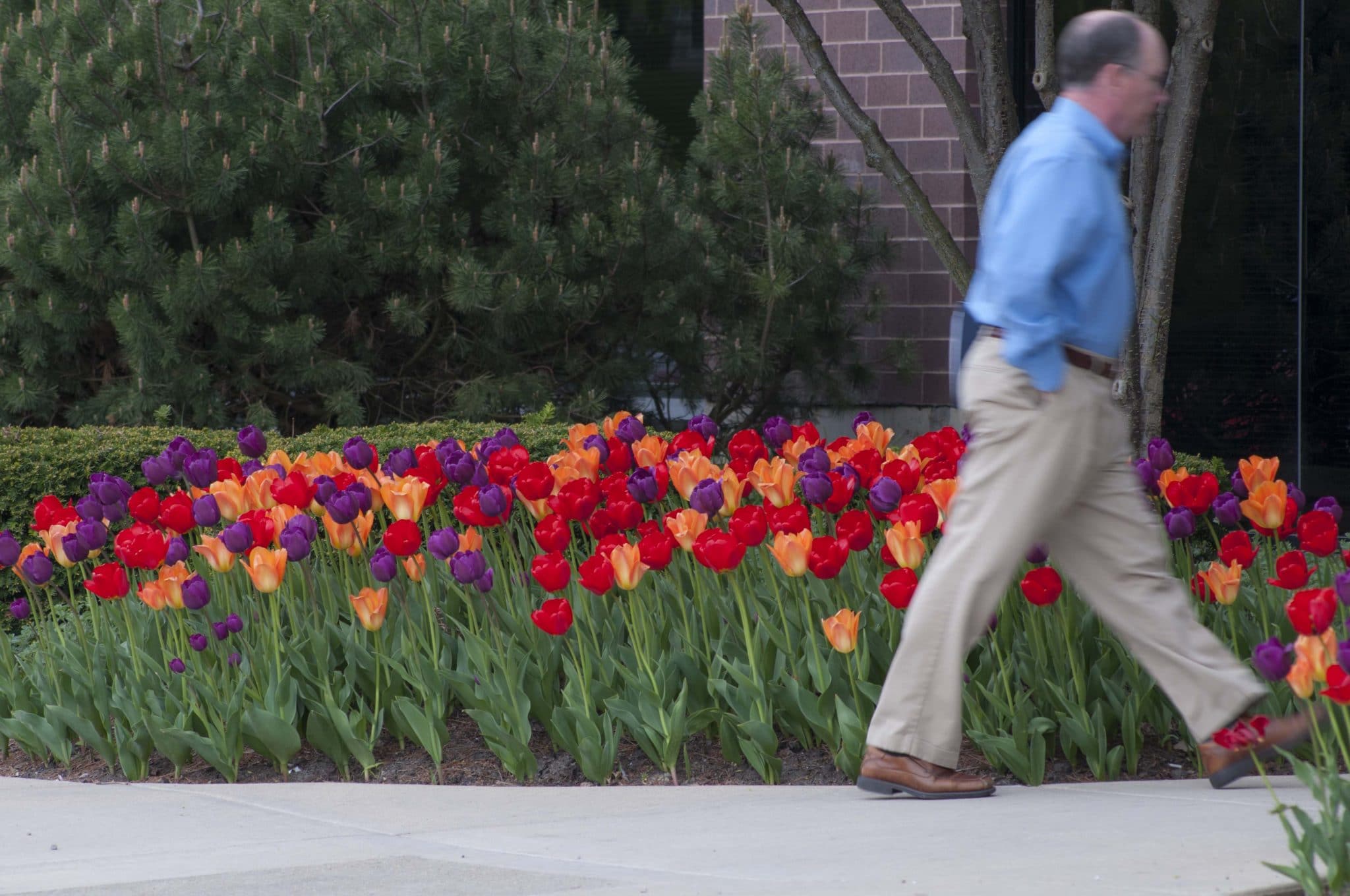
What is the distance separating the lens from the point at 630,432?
5.62 m

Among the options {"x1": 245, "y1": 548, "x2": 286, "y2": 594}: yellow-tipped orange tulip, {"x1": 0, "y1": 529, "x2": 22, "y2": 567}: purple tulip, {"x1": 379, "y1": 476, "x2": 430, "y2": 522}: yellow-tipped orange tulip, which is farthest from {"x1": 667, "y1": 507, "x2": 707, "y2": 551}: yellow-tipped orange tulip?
{"x1": 0, "y1": 529, "x2": 22, "y2": 567}: purple tulip

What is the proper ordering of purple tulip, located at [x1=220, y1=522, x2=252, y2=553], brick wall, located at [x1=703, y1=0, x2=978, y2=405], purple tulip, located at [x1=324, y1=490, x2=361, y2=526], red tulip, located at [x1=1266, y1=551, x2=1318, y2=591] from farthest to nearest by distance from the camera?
1. brick wall, located at [x1=703, y1=0, x2=978, y2=405]
2. purple tulip, located at [x1=324, y1=490, x2=361, y2=526]
3. purple tulip, located at [x1=220, y1=522, x2=252, y2=553]
4. red tulip, located at [x1=1266, y1=551, x2=1318, y2=591]

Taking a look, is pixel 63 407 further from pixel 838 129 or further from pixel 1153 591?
pixel 1153 591

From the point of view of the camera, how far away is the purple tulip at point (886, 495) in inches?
181

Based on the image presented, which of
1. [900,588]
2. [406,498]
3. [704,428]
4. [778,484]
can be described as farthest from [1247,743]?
[704,428]

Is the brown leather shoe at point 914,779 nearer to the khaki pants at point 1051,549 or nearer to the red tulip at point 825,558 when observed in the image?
the khaki pants at point 1051,549

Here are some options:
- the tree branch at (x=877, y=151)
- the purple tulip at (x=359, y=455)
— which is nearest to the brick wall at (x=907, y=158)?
the tree branch at (x=877, y=151)

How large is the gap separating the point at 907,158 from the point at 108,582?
6.16 metres

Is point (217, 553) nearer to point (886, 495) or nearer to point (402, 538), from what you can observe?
point (402, 538)

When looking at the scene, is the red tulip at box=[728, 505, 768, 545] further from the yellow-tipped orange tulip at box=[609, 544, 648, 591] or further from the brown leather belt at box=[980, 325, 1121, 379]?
the brown leather belt at box=[980, 325, 1121, 379]

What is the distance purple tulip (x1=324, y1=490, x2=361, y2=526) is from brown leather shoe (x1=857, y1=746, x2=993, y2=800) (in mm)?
1674

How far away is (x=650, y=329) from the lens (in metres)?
8.89

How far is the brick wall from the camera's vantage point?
9.71 metres

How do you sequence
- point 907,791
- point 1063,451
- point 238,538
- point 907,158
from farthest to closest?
point 907,158
point 238,538
point 907,791
point 1063,451
